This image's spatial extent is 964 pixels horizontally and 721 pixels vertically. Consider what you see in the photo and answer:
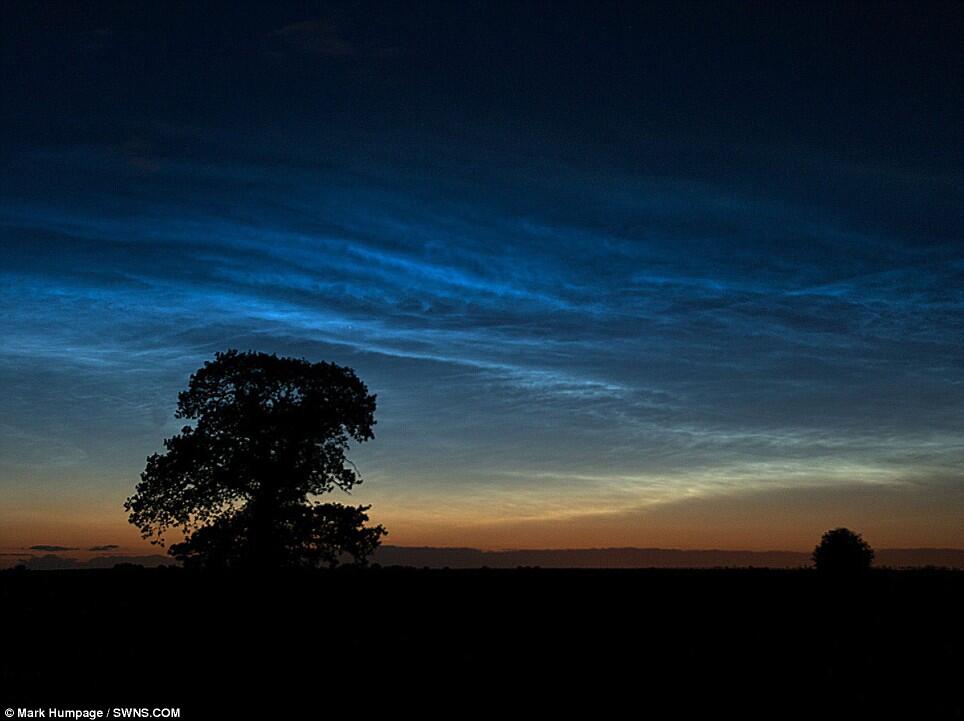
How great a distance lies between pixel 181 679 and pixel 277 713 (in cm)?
299

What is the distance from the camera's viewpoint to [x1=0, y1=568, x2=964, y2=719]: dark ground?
1498 cm

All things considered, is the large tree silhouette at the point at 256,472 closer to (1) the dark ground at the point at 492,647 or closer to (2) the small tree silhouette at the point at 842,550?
(1) the dark ground at the point at 492,647

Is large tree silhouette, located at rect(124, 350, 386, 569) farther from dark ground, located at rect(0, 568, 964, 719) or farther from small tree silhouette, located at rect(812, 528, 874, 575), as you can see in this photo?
small tree silhouette, located at rect(812, 528, 874, 575)

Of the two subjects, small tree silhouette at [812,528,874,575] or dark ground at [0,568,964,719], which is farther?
small tree silhouette at [812,528,874,575]

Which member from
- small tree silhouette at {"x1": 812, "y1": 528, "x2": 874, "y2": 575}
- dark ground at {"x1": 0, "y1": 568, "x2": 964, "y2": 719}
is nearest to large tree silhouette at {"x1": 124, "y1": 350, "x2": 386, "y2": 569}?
dark ground at {"x1": 0, "y1": 568, "x2": 964, "y2": 719}

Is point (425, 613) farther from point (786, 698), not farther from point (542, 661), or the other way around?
point (786, 698)

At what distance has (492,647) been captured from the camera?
754 inches

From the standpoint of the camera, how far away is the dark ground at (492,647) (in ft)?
49.1

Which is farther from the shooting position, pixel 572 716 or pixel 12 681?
pixel 12 681

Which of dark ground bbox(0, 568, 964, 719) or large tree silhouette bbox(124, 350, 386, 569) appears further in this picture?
large tree silhouette bbox(124, 350, 386, 569)

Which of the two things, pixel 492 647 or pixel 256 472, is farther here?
pixel 256 472

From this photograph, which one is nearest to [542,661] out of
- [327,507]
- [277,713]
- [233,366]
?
[277,713]

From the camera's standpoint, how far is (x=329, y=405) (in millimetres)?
39156

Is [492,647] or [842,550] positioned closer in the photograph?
[492,647]
